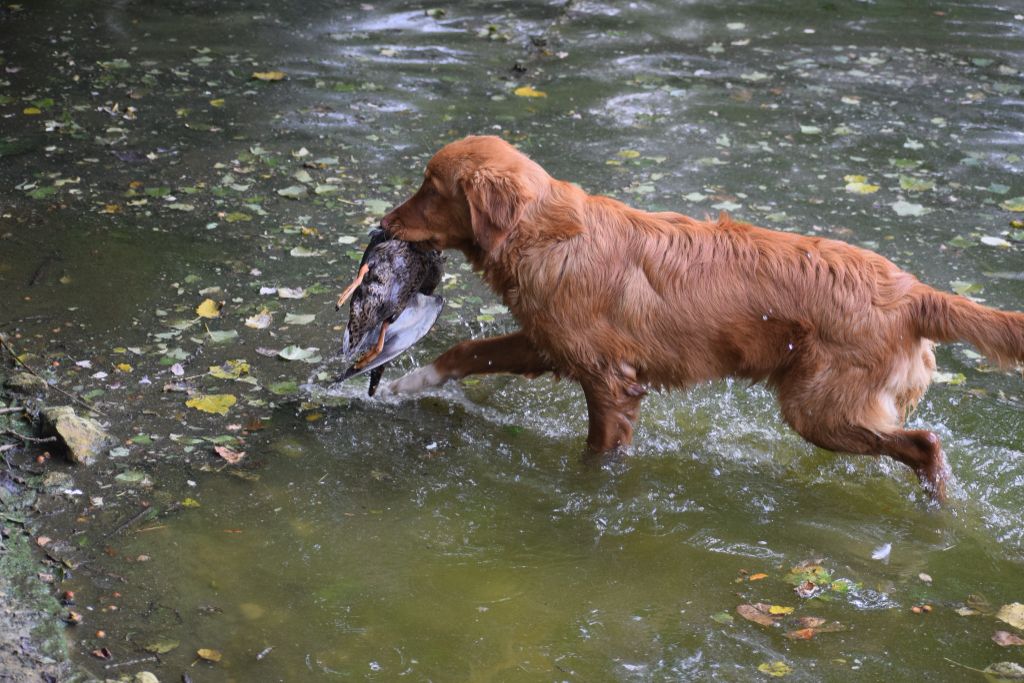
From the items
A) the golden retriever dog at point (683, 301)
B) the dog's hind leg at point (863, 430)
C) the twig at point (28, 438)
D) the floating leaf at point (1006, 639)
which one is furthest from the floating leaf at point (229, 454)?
the floating leaf at point (1006, 639)

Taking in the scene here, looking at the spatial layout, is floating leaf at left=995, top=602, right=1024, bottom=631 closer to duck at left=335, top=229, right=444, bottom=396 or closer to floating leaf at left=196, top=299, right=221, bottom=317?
duck at left=335, top=229, right=444, bottom=396

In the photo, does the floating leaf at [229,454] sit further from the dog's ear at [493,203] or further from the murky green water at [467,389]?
the dog's ear at [493,203]

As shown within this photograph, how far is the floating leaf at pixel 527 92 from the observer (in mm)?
11289

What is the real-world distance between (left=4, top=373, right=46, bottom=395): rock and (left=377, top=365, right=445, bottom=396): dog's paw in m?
1.99

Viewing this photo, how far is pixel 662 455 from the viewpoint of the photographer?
6340 millimetres

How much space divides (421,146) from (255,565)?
5615 mm

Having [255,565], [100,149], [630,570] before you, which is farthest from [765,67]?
[255,565]

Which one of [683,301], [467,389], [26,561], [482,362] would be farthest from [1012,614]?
[26,561]

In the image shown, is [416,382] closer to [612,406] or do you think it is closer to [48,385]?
[612,406]

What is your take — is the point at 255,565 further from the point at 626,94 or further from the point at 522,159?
the point at 626,94

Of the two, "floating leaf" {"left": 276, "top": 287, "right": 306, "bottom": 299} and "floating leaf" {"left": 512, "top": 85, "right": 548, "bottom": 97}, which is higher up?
"floating leaf" {"left": 512, "top": 85, "right": 548, "bottom": 97}

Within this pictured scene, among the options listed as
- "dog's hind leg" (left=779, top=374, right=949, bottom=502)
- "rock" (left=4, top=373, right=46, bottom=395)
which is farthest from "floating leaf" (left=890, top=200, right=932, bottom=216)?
"rock" (left=4, top=373, right=46, bottom=395)

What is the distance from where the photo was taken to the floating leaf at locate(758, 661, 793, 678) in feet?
14.9

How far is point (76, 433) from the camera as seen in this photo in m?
5.79
